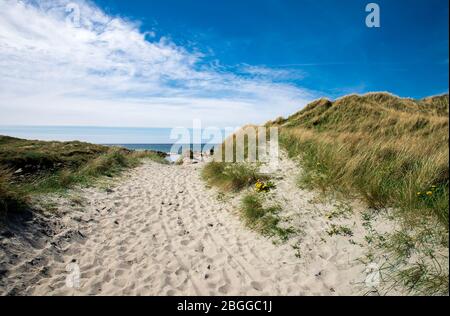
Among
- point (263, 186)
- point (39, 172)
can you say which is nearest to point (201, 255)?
point (263, 186)

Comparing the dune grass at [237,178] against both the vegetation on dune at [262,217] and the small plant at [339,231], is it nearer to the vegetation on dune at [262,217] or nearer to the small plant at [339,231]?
the vegetation on dune at [262,217]

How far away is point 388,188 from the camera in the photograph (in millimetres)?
5090

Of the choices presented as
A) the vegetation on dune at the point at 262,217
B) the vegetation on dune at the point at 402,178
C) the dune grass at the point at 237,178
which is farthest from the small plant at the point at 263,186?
the vegetation on dune at the point at 402,178

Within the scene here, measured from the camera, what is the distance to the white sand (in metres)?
3.66

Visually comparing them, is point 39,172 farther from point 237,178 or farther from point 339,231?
point 339,231

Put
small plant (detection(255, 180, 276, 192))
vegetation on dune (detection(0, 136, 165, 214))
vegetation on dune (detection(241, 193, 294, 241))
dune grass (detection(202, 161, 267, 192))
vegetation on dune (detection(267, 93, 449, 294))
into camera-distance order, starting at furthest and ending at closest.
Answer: dune grass (detection(202, 161, 267, 192))
small plant (detection(255, 180, 276, 192))
vegetation on dune (detection(0, 136, 165, 214))
vegetation on dune (detection(241, 193, 294, 241))
vegetation on dune (detection(267, 93, 449, 294))

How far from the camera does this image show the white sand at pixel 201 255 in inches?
144

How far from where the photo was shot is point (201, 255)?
4609 millimetres

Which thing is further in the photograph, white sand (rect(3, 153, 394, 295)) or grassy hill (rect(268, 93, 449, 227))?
grassy hill (rect(268, 93, 449, 227))

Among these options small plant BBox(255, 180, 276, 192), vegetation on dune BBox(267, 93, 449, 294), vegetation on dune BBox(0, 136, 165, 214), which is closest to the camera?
vegetation on dune BBox(267, 93, 449, 294)

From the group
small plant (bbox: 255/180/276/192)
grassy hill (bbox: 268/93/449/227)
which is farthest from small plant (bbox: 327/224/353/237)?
small plant (bbox: 255/180/276/192)

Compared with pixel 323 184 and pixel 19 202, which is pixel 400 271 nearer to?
pixel 323 184

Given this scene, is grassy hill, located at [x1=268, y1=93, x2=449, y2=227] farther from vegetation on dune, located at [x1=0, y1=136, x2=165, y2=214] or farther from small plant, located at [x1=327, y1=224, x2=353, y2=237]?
vegetation on dune, located at [x1=0, y1=136, x2=165, y2=214]
